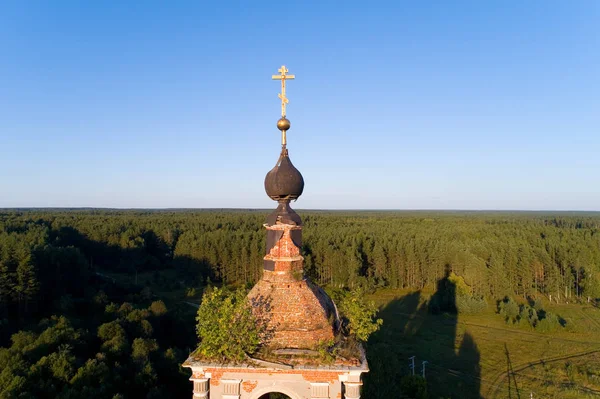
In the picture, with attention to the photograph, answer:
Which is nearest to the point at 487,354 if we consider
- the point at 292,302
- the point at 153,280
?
the point at 292,302

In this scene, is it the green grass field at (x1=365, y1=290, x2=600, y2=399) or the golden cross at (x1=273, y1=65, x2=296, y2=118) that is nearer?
the golden cross at (x1=273, y1=65, x2=296, y2=118)

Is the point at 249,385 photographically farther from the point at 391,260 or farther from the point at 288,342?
the point at 391,260

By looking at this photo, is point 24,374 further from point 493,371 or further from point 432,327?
point 432,327

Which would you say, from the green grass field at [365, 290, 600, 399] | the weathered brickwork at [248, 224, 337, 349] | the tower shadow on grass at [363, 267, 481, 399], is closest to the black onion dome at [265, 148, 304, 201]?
the weathered brickwork at [248, 224, 337, 349]

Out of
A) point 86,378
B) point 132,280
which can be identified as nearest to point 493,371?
point 86,378

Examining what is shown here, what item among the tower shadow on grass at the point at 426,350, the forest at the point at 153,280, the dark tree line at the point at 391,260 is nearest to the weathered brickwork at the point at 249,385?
the tower shadow on grass at the point at 426,350

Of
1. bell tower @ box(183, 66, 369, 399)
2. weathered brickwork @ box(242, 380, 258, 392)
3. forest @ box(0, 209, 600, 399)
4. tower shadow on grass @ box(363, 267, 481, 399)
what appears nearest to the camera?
bell tower @ box(183, 66, 369, 399)

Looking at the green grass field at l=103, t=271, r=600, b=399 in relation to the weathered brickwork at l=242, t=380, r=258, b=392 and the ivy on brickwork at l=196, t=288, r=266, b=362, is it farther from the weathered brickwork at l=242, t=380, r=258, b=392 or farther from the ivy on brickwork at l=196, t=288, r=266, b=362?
the ivy on brickwork at l=196, t=288, r=266, b=362

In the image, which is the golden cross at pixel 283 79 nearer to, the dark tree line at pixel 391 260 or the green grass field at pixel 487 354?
the green grass field at pixel 487 354
